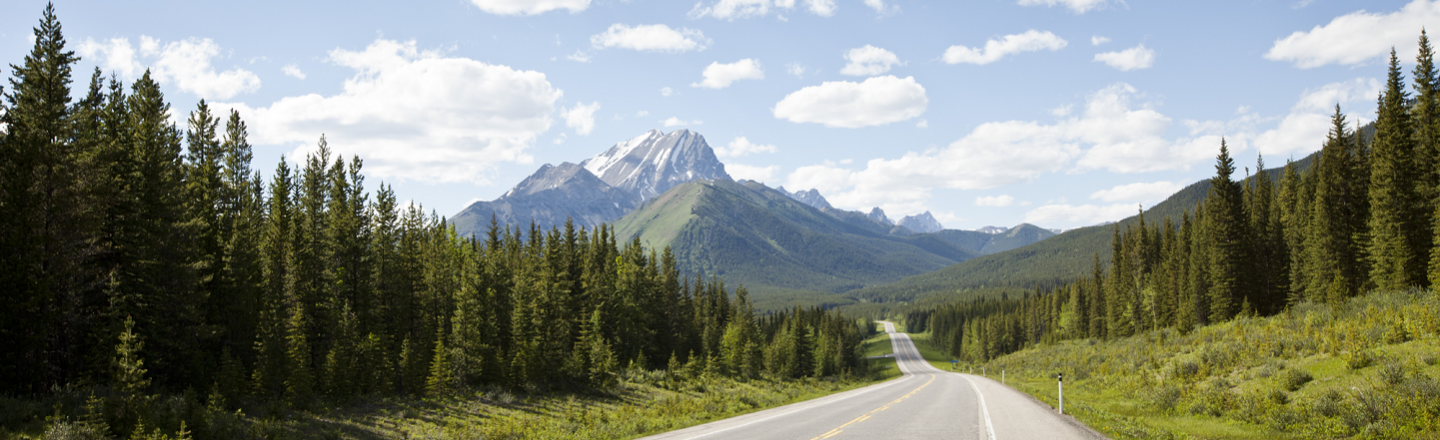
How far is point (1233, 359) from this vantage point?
24766 millimetres

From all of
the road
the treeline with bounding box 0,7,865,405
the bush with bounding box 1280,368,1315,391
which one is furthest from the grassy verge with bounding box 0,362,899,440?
the bush with bounding box 1280,368,1315,391

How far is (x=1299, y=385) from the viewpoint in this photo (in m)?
18.4

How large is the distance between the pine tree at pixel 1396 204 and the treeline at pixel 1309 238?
0.21ft

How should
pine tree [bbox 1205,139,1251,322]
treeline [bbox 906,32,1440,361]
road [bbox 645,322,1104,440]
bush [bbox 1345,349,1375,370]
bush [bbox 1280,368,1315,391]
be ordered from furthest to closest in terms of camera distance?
1. pine tree [bbox 1205,139,1251,322]
2. treeline [bbox 906,32,1440,361]
3. bush [bbox 1280,368,1315,391]
4. bush [bbox 1345,349,1375,370]
5. road [bbox 645,322,1104,440]

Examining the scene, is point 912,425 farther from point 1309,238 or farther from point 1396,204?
point 1309,238

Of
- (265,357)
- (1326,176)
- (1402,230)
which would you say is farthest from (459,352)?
(1326,176)

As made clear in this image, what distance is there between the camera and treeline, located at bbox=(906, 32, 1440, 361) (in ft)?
120

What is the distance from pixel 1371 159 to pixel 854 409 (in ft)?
159

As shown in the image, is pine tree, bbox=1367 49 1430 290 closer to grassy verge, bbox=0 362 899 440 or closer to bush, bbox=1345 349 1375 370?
bush, bbox=1345 349 1375 370

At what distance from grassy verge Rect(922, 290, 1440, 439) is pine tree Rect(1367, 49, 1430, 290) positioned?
9.13 metres

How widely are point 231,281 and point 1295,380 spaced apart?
42856 mm

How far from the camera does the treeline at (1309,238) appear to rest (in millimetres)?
36688

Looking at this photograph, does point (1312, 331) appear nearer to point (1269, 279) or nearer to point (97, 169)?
point (1269, 279)

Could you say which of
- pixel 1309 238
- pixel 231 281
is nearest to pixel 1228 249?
pixel 1309 238
